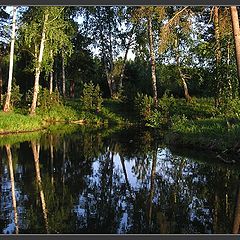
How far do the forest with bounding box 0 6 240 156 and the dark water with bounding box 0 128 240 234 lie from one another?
101 inches

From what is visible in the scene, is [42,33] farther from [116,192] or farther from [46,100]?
[116,192]

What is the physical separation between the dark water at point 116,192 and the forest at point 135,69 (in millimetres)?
2556

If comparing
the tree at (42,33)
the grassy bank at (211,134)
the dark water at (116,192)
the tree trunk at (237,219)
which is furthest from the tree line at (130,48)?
the tree trunk at (237,219)

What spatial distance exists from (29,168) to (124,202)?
160 inches

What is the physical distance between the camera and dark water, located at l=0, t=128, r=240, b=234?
5.83 meters

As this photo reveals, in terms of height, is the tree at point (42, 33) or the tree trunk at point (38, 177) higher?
the tree at point (42, 33)

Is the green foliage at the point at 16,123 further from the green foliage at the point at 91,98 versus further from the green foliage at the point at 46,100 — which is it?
the green foliage at the point at 91,98

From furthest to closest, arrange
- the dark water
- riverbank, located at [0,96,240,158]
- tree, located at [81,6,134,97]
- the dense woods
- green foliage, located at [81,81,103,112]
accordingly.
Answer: tree, located at [81,6,134,97], green foliage, located at [81,81,103,112], riverbank, located at [0,96,240,158], the dense woods, the dark water

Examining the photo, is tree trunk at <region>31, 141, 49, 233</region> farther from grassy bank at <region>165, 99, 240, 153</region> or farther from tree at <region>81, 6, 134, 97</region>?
tree at <region>81, 6, 134, 97</region>

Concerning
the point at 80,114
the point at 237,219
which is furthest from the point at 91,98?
the point at 237,219

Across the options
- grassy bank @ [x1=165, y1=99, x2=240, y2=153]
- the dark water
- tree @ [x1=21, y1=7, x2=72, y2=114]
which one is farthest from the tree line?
the dark water

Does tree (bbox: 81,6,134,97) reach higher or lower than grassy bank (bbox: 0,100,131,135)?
higher

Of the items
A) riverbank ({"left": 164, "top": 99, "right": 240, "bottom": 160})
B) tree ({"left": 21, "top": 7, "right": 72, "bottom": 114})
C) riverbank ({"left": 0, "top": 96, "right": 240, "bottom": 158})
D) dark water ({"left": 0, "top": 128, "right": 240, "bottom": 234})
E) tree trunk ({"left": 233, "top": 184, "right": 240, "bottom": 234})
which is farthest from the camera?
tree ({"left": 21, "top": 7, "right": 72, "bottom": 114})

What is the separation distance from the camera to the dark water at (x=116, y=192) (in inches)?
229
